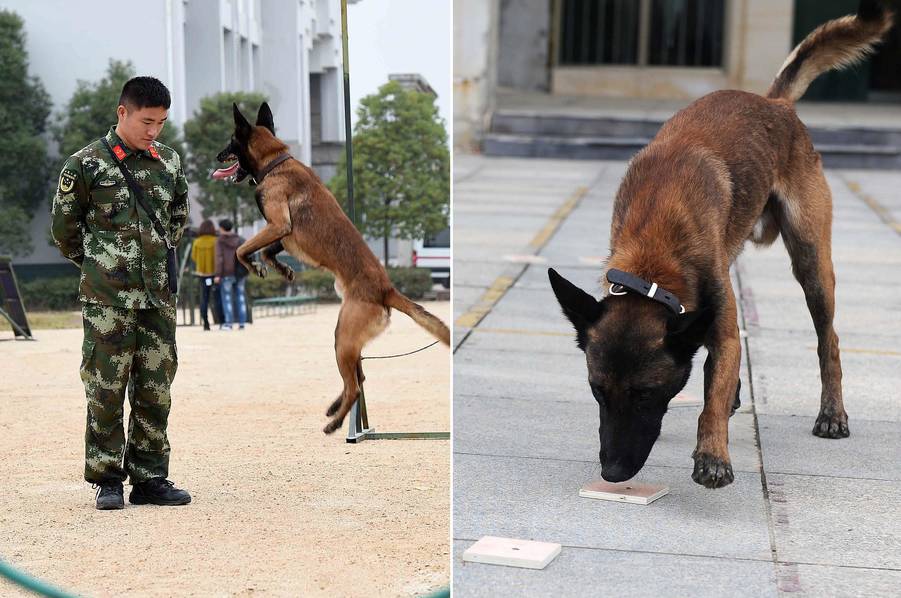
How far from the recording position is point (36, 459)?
5062mm

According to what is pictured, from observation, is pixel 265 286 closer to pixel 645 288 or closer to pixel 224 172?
pixel 224 172

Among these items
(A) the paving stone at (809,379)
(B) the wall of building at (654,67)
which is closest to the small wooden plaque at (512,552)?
(A) the paving stone at (809,379)

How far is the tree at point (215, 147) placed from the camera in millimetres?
4754

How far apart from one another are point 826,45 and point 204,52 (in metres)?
3.36

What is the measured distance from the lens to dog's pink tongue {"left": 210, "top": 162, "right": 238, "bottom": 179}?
14.7 feet

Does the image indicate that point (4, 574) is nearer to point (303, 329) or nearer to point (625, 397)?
point (303, 329)

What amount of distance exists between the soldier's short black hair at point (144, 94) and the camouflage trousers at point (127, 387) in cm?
83

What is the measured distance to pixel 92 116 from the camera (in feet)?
16.4

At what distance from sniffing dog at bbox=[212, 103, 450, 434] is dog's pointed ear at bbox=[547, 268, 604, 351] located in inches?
19.8

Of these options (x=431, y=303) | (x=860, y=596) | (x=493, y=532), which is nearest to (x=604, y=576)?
(x=493, y=532)

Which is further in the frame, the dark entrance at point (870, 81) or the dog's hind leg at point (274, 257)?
the dark entrance at point (870, 81)

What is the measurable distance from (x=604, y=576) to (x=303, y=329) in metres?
1.73

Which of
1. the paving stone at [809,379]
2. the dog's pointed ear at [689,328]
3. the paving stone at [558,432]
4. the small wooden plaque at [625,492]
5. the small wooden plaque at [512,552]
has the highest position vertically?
the dog's pointed ear at [689,328]

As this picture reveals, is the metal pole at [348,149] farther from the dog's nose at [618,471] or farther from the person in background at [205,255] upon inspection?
the dog's nose at [618,471]
